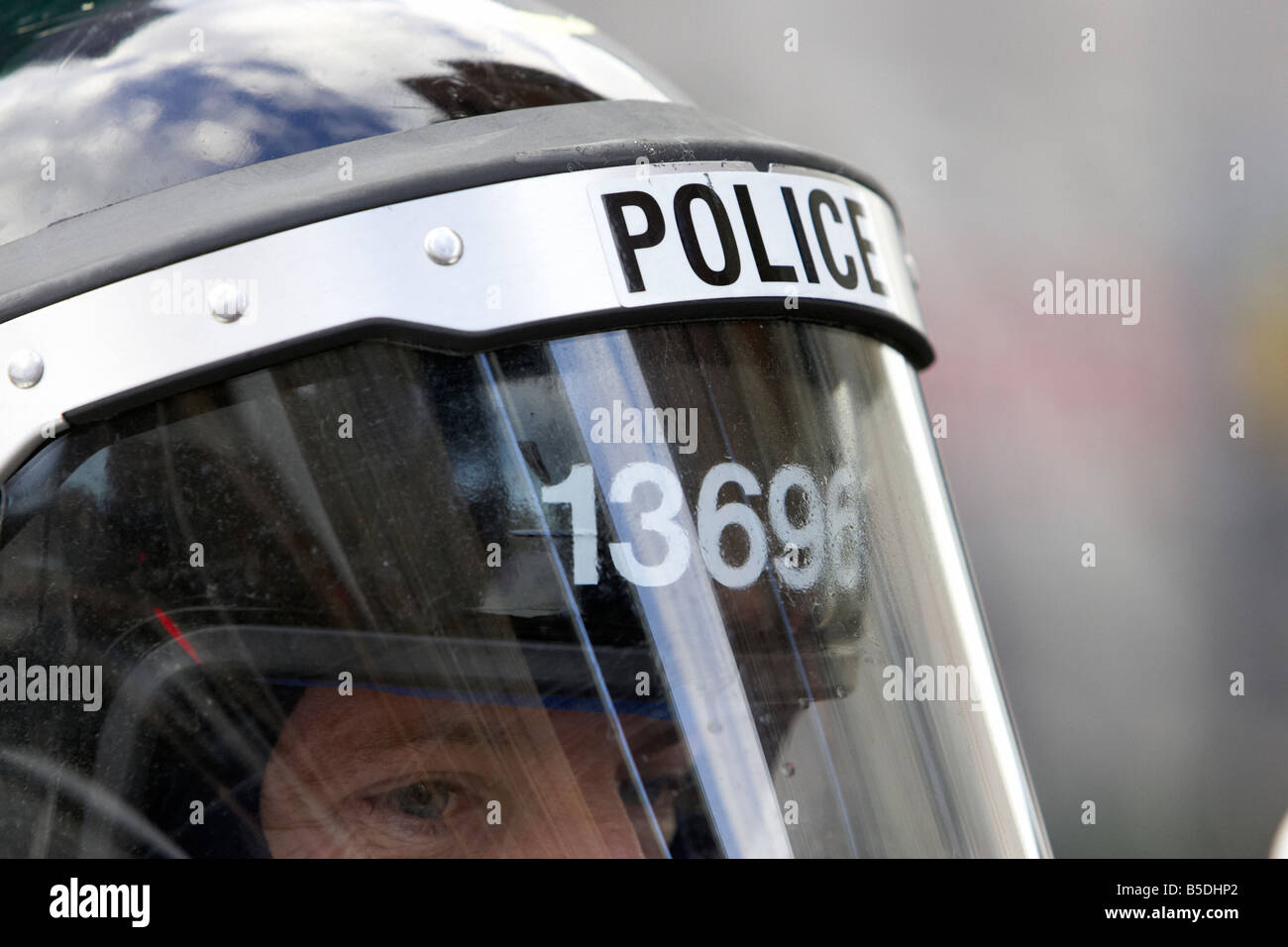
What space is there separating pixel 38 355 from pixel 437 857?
42cm

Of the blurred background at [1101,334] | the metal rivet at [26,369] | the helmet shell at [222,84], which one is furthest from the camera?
the blurred background at [1101,334]

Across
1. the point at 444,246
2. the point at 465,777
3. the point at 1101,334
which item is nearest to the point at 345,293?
the point at 444,246

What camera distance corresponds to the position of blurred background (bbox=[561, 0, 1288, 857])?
12.1 feet

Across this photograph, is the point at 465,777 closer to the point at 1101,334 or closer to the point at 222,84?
the point at 222,84

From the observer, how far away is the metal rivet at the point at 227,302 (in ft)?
2.71

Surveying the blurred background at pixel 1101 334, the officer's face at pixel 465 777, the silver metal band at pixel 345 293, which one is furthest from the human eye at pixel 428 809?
the blurred background at pixel 1101 334

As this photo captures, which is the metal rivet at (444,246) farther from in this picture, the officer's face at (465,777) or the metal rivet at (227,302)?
the officer's face at (465,777)

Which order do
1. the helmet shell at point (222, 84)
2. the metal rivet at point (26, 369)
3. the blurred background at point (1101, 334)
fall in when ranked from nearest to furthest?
the metal rivet at point (26, 369), the helmet shell at point (222, 84), the blurred background at point (1101, 334)

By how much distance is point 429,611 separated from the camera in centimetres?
84

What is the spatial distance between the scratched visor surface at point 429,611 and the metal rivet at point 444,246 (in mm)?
60

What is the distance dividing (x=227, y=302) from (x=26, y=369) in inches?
4.9

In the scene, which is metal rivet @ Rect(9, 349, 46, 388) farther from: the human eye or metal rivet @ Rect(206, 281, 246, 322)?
the human eye
